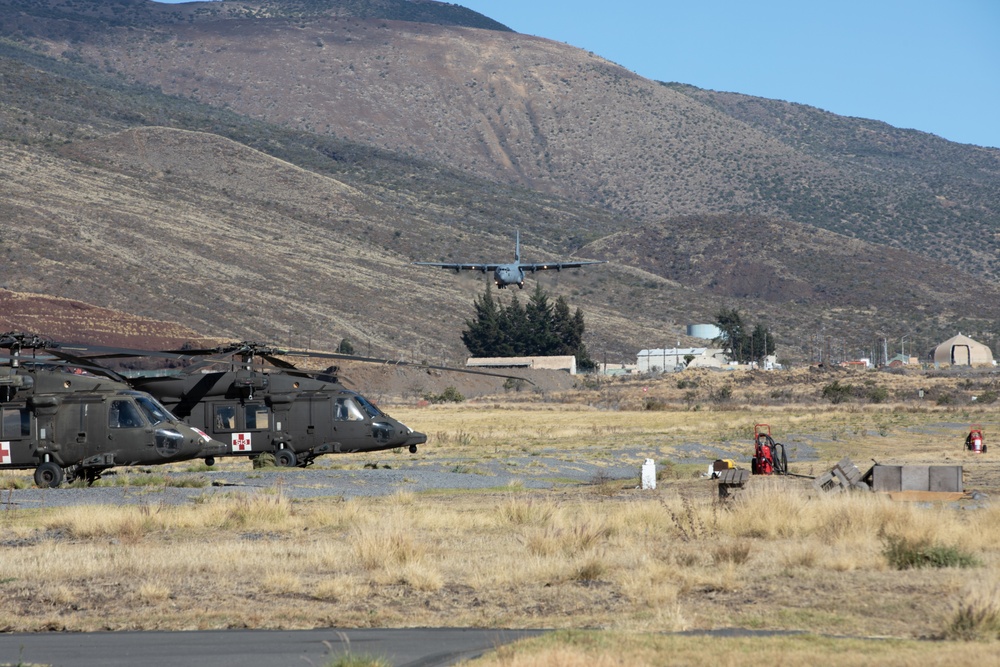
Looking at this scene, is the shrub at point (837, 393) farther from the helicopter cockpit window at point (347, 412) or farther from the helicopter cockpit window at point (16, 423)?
the helicopter cockpit window at point (16, 423)

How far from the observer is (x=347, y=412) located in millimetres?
30734

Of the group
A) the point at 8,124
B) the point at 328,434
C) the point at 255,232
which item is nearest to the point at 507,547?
the point at 328,434

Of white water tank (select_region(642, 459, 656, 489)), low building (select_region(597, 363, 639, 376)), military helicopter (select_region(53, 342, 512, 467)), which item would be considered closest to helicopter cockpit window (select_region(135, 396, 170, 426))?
military helicopter (select_region(53, 342, 512, 467))

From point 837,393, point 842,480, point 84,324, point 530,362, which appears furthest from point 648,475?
point 530,362

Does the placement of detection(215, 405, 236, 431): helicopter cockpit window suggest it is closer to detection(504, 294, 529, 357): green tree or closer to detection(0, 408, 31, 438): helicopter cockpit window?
detection(0, 408, 31, 438): helicopter cockpit window

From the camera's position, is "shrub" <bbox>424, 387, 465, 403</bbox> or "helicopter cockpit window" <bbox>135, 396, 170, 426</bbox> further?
"shrub" <bbox>424, 387, 465, 403</bbox>

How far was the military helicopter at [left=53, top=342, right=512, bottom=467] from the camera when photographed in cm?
2980

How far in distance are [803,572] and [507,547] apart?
4.16 metres

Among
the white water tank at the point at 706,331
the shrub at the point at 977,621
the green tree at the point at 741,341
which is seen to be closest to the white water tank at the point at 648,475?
the shrub at the point at 977,621

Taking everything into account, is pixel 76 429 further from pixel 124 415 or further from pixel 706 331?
pixel 706 331

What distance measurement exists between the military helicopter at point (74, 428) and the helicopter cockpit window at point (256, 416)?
12.1 ft

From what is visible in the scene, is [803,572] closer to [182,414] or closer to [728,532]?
[728,532]

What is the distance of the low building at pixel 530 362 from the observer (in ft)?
366

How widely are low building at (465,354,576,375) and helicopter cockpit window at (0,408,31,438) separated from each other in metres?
84.7
